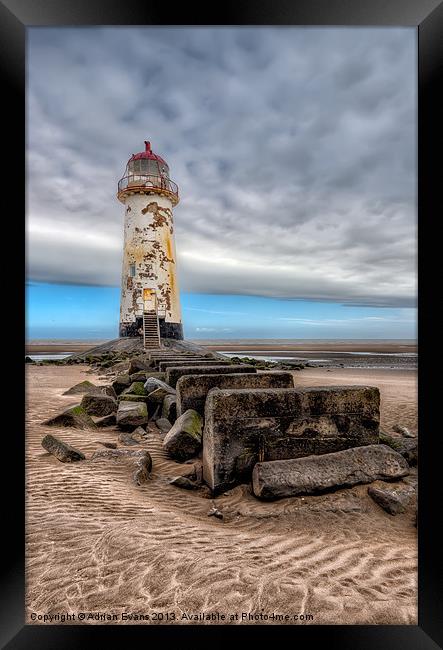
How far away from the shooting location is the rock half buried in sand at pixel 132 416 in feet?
19.2

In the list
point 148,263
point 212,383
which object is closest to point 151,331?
point 148,263

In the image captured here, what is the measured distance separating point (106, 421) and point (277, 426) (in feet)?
12.3

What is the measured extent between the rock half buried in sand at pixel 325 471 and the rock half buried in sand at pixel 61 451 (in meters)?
2.43

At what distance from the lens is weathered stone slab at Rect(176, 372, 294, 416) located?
5109mm

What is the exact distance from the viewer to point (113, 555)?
236 cm

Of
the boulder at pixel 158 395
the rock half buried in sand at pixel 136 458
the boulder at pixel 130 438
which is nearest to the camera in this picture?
the rock half buried in sand at pixel 136 458

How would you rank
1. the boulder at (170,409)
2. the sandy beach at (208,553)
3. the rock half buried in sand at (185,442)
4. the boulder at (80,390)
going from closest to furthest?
1. the sandy beach at (208,553)
2. the rock half buried in sand at (185,442)
3. the boulder at (170,409)
4. the boulder at (80,390)

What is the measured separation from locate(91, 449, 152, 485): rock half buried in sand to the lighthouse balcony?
755 inches

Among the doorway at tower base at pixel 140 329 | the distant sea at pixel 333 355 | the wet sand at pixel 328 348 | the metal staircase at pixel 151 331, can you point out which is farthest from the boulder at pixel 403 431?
the wet sand at pixel 328 348

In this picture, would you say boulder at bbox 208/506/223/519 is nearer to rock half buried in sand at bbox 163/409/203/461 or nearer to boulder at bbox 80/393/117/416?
rock half buried in sand at bbox 163/409/203/461

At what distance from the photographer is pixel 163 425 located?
6016mm

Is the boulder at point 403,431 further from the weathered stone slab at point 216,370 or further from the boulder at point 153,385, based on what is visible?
the boulder at point 153,385
